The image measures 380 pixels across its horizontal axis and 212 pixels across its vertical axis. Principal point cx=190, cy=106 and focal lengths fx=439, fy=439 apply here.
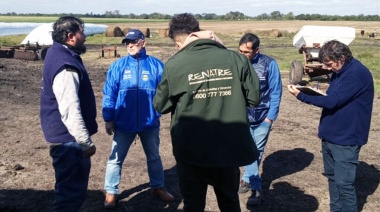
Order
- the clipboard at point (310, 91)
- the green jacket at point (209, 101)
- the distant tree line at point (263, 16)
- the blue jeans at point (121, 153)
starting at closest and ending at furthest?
1. the green jacket at point (209, 101)
2. the clipboard at point (310, 91)
3. the blue jeans at point (121, 153)
4. the distant tree line at point (263, 16)

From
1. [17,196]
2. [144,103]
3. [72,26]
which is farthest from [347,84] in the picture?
[17,196]

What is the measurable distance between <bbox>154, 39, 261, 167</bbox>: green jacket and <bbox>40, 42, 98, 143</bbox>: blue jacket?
2.66 feet

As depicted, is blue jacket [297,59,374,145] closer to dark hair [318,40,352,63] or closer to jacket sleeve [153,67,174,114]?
dark hair [318,40,352,63]

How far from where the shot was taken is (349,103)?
380 centimetres

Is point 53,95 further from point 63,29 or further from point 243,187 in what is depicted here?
point 243,187

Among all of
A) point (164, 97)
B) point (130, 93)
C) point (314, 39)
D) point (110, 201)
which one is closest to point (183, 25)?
point (164, 97)

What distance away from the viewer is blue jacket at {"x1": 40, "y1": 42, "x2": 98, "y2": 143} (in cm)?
330

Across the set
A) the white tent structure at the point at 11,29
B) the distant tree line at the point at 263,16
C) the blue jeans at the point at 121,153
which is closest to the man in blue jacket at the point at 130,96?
the blue jeans at the point at 121,153

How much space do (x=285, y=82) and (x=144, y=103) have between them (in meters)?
10.3

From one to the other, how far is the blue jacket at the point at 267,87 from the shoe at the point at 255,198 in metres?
0.78

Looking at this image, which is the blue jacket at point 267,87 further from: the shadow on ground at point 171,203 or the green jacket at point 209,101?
the green jacket at point 209,101

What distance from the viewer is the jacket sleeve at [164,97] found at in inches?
115

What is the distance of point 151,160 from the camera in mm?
4781

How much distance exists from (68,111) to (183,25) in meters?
1.07
